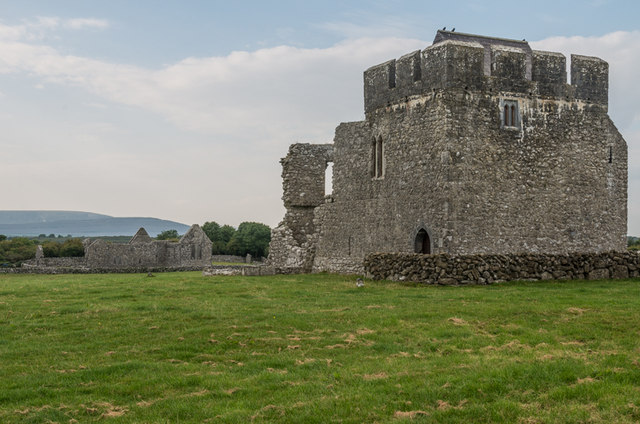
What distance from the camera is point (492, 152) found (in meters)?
23.3

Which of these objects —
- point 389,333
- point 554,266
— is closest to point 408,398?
point 389,333

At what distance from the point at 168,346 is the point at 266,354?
177 cm

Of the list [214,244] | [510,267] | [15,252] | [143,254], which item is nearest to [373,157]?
[510,267]

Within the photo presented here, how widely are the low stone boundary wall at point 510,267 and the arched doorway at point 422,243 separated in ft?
9.83

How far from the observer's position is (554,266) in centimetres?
2050

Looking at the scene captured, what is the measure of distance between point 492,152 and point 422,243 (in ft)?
14.6

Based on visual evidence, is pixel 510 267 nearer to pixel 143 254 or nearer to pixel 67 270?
pixel 67 270

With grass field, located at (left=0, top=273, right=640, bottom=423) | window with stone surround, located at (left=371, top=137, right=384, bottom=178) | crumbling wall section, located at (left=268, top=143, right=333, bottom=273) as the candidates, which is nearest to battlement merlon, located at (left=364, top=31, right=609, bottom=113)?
window with stone surround, located at (left=371, top=137, right=384, bottom=178)

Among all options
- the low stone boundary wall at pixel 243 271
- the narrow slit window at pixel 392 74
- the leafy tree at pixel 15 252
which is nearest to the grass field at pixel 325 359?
the low stone boundary wall at pixel 243 271

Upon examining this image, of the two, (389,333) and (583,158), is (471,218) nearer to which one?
(583,158)

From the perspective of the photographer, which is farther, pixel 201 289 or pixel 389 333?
pixel 201 289

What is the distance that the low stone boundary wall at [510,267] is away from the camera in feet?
65.3

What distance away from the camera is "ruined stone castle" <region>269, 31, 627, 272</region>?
75.6ft

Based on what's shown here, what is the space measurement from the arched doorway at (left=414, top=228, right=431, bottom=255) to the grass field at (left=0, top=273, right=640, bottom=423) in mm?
7874
